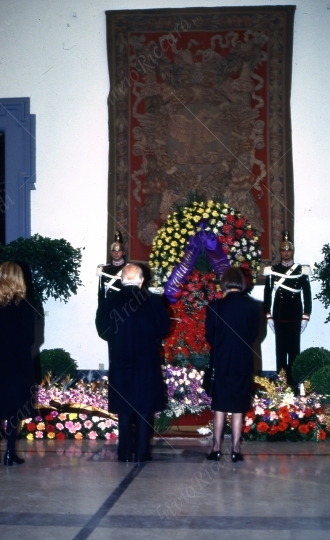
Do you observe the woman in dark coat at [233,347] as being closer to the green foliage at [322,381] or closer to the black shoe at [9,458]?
the black shoe at [9,458]

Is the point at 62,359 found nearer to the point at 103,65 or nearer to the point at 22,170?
the point at 22,170

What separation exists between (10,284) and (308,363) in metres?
4.07

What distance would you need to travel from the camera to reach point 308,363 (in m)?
8.78

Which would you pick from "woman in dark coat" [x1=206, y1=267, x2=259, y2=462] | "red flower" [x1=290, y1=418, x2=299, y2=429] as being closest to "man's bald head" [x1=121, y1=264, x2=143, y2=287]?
"woman in dark coat" [x1=206, y1=267, x2=259, y2=462]

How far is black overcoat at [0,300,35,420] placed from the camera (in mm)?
5984

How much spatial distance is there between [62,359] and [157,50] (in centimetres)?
432

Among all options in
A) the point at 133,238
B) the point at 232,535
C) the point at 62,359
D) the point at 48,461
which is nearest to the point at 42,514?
the point at 232,535

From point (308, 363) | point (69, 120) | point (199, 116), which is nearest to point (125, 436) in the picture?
point (308, 363)

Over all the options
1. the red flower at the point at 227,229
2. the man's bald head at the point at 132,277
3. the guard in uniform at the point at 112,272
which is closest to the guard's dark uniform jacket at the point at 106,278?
the guard in uniform at the point at 112,272

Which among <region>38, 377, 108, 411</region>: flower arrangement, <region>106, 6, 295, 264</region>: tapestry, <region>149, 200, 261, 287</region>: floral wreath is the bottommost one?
<region>38, 377, 108, 411</region>: flower arrangement

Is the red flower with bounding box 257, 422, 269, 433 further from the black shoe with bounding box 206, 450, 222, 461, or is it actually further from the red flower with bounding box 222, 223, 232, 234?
the red flower with bounding box 222, 223, 232, 234

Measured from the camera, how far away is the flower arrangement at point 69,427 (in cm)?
755

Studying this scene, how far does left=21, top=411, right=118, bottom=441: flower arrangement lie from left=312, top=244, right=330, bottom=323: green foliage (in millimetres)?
3322

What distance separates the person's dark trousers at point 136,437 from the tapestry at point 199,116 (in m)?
4.43
